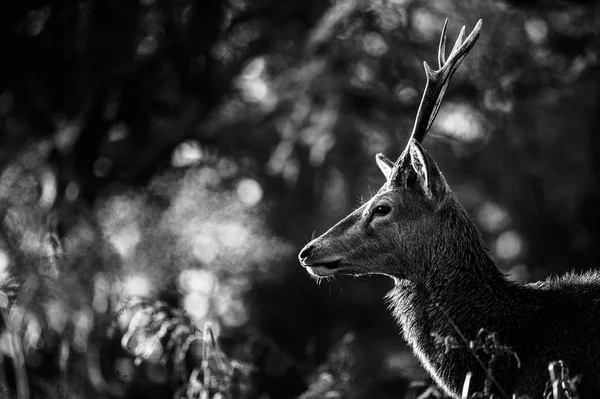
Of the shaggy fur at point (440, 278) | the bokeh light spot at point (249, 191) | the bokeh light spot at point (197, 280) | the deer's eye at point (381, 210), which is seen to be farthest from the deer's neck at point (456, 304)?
the bokeh light spot at point (249, 191)

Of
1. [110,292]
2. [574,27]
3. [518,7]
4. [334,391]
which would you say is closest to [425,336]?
[334,391]

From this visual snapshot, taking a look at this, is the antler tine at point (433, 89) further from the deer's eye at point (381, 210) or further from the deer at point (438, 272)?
the deer's eye at point (381, 210)

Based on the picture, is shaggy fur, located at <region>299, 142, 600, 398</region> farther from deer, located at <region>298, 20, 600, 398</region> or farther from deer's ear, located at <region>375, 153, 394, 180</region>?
deer's ear, located at <region>375, 153, 394, 180</region>

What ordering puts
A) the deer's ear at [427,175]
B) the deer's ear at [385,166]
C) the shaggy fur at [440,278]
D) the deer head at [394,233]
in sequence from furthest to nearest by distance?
the deer's ear at [385,166]
the deer head at [394,233]
the deer's ear at [427,175]
the shaggy fur at [440,278]

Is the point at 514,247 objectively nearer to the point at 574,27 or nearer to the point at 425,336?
the point at 574,27

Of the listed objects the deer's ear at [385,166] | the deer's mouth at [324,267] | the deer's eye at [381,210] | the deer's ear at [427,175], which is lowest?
the deer's mouth at [324,267]

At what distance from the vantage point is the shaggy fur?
16.7 feet

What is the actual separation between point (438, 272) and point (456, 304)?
0.24 meters

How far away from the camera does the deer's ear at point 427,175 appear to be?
5.48 meters

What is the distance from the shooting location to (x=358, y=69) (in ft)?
52.1

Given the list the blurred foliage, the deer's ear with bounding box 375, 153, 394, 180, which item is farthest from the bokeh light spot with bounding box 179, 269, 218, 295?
the deer's ear with bounding box 375, 153, 394, 180

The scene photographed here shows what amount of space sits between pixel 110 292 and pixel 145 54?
567 cm

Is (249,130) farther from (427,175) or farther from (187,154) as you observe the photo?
(427,175)

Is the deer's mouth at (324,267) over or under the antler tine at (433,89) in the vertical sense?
under
